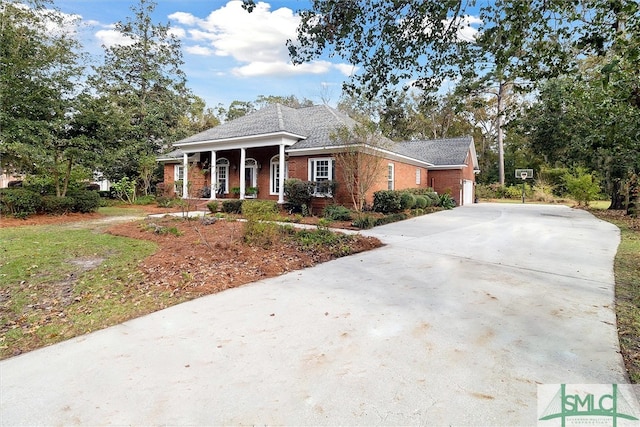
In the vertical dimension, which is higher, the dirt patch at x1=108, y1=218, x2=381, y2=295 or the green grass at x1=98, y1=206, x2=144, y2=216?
the green grass at x1=98, y1=206, x2=144, y2=216

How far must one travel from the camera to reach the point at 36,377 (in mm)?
2658

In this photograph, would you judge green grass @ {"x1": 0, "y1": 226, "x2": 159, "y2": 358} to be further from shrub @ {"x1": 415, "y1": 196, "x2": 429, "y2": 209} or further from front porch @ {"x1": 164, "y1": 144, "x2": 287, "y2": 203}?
shrub @ {"x1": 415, "y1": 196, "x2": 429, "y2": 209}

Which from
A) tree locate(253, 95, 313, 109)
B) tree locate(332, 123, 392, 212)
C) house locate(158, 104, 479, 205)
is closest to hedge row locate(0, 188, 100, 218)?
house locate(158, 104, 479, 205)

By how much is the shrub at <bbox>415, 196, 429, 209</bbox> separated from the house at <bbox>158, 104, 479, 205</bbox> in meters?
1.40

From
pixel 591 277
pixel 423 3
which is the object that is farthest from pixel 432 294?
pixel 423 3

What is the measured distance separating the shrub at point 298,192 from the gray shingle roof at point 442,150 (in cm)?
1085

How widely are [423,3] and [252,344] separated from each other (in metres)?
5.53

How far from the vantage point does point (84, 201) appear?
14172 millimetres

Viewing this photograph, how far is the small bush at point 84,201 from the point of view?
14.0 m

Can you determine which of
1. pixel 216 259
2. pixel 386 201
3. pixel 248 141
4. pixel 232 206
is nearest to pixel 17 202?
pixel 232 206

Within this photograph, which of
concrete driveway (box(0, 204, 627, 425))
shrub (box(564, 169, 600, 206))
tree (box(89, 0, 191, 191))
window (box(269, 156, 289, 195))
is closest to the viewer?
concrete driveway (box(0, 204, 627, 425))

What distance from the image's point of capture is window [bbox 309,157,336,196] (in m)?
14.8

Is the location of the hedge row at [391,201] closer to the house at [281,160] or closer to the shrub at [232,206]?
the house at [281,160]

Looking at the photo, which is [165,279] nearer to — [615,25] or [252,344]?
[252,344]
